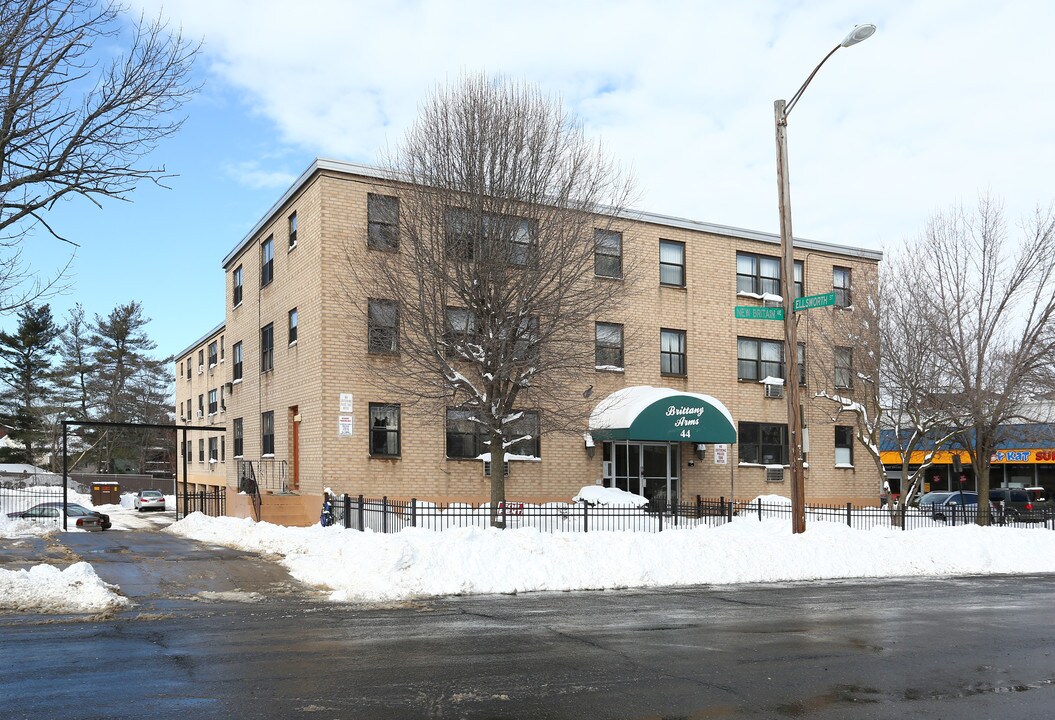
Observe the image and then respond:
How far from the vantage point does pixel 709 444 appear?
30828 millimetres

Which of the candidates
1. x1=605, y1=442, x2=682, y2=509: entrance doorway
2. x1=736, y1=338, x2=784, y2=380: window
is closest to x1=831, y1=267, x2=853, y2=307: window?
x1=736, y1=338, x2=784, y2=380: window

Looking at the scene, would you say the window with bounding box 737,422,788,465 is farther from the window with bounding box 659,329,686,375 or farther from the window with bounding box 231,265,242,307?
the window with bounding box 231,265,242,307

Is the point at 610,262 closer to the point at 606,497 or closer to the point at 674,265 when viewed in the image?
the point at 674,265

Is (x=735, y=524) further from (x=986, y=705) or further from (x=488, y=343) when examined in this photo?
(x=986, y=705)

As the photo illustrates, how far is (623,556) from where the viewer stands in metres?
16.9

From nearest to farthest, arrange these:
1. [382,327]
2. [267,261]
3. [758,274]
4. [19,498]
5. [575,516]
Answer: [575,516], [382,327], [267,261], [758,274], [19,498]

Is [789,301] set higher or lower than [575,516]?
higher

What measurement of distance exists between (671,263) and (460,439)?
32.8 ft

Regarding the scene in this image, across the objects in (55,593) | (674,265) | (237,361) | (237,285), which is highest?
(237,285)

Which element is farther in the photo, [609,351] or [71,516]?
[71,516]

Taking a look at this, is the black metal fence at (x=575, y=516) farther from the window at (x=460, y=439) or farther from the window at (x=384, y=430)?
the window at (x=460, y=439)

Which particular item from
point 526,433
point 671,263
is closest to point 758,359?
point 671,263

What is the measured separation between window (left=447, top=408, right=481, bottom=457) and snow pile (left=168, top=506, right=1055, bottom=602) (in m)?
5.22

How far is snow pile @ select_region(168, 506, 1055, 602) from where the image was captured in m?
15.3
